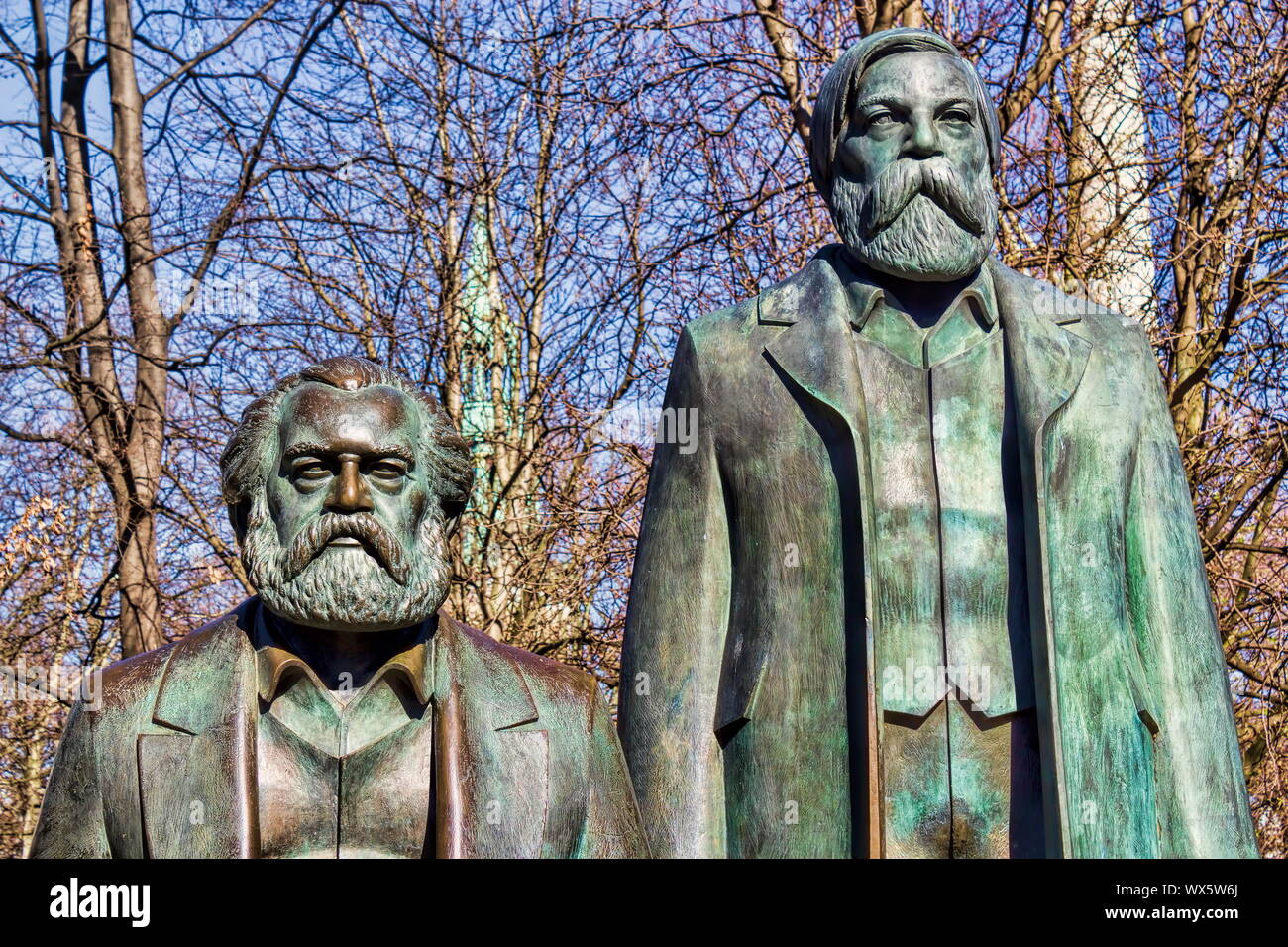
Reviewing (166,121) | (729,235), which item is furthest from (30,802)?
(729,235)

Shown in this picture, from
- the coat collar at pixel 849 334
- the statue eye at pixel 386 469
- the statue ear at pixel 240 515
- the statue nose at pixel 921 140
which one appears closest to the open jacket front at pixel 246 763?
the statue ear at pixel 240 515

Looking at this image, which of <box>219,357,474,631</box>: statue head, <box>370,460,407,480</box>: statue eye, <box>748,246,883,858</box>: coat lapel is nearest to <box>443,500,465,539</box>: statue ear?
<box>219,357,474,631</box>: statue head

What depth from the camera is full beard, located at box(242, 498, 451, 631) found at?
183 inches

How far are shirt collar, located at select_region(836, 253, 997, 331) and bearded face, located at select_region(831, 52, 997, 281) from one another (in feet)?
0.17

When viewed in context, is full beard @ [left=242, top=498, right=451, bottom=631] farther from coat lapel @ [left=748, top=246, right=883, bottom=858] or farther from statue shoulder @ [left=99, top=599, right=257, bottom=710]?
coat lapel @ [left=748, top=246, right=883, bottom=858]

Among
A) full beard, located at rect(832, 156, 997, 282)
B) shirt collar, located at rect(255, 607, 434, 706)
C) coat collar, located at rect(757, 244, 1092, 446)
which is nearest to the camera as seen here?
shirt collar, located at rect(255, 607, 434, 706)

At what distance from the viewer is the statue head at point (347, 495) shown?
15.3 feet

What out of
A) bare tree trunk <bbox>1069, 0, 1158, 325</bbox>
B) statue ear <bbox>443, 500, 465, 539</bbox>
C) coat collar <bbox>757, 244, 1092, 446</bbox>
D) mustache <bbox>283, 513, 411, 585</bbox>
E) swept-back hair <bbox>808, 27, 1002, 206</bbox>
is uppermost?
bare tree trunk <bbox>1069, 0, 1158, 325</bbox>

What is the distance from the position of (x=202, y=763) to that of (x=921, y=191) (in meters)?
2.18

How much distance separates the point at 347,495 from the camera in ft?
15.4

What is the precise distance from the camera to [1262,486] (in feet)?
43.6
